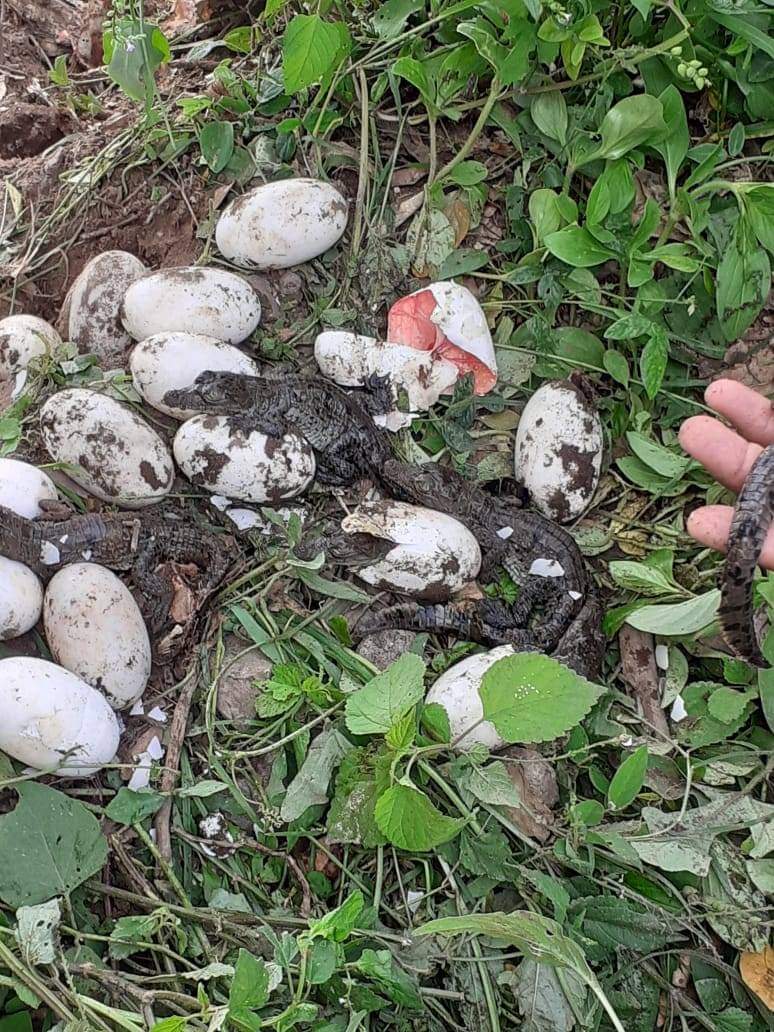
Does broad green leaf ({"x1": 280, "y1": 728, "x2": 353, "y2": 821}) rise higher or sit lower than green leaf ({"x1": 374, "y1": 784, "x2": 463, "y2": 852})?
lower


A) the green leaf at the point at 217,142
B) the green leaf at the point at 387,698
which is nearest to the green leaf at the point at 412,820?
the green leaf at the point at 387,698

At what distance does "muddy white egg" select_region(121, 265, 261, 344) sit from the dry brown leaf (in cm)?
135

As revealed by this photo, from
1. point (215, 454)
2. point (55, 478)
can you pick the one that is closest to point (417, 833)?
point (215, 454)

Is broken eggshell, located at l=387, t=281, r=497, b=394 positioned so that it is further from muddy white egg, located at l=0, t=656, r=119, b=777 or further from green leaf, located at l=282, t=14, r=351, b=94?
muddy white egg, located at l=0, t=656, r=119, b=777

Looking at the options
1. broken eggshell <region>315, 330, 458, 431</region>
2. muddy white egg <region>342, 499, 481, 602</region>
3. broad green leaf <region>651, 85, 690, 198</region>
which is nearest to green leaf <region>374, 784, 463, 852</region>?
muddy white egg <region>342, 499, 481, 602</region>

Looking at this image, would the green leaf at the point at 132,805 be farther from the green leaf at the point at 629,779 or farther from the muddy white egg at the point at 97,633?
the green leaf at the point at 629,779

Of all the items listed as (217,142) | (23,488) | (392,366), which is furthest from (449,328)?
(23,488)

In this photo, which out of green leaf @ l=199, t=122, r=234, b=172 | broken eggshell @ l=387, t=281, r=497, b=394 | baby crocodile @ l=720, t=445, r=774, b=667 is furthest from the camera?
green leaf @ l=199, t=122, r=234, b=172

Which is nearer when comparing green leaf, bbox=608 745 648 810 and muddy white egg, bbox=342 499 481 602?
green leaf, bbox=608 745 648 810

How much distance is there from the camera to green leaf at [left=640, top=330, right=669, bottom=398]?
151 cm

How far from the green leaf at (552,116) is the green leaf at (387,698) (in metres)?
1.06

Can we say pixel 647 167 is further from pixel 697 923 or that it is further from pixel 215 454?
pixel 697 923

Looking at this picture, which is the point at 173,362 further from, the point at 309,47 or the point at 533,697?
the point at 533,697

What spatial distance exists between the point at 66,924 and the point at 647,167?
66.2 inches
